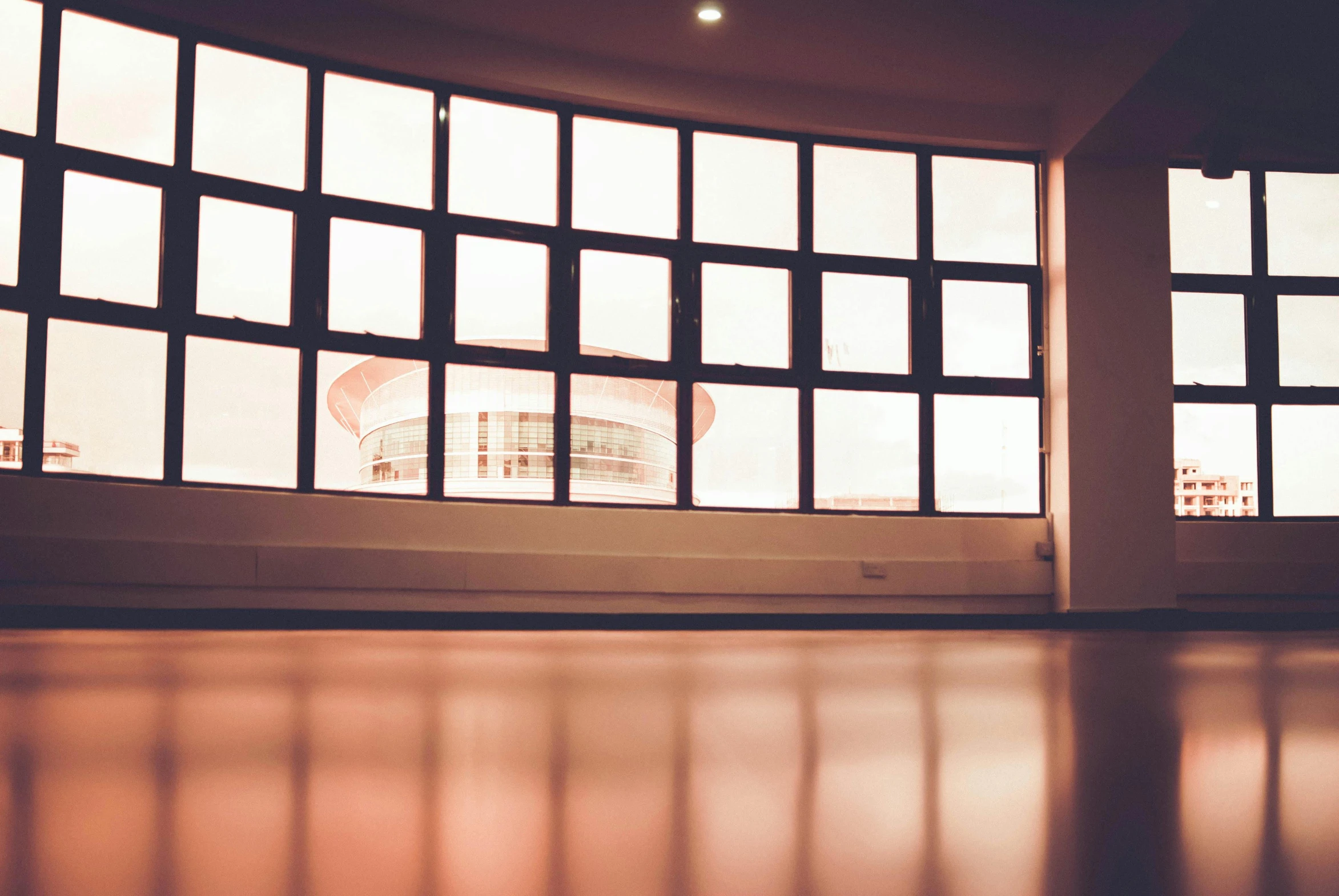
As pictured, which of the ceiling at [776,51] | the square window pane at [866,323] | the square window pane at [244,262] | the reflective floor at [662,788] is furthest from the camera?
the square window pane at [866,323]

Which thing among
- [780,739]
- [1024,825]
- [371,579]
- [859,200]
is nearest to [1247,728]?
[780,739]

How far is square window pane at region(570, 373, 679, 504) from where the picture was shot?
5465 millimetres

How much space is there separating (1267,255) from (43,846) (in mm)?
7758

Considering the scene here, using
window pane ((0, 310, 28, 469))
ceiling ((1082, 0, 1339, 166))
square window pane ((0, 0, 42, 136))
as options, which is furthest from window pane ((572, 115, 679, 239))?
window pane ((0, 310, 28, 469))

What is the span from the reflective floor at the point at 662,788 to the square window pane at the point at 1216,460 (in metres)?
5.13

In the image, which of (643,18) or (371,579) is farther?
(643,18)

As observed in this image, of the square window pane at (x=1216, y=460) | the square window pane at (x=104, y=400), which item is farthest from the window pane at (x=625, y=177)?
the square window pane at (x=1216, y=460)

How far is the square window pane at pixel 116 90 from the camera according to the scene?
14.7ft

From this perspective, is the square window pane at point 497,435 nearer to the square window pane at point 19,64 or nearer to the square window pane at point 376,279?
the square window pane at point 376,279

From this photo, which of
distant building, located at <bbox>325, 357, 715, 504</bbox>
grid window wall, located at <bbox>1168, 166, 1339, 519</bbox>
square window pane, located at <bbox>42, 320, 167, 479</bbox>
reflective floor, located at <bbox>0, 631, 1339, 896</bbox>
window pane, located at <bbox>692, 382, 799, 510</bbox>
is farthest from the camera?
grid window wall, located at <bbox>1168, 166, 1339, 519</bbox>

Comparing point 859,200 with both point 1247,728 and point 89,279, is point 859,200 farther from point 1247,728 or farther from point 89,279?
point 1247,728

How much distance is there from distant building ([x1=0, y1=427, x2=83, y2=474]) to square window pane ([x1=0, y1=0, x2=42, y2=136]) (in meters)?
1.48

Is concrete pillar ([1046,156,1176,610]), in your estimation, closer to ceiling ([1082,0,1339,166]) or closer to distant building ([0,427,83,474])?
ceiling ([1082,0,1339,166])

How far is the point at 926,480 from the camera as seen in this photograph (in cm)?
604
